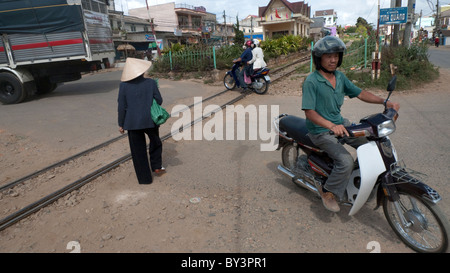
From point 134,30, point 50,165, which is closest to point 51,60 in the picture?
point 50,165

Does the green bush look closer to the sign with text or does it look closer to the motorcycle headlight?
the sign with text

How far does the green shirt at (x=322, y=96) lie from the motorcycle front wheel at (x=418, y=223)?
93cm

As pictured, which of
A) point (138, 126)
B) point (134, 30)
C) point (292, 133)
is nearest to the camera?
point (292, 133)

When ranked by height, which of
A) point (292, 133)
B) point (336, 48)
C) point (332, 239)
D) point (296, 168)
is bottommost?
point (332, 239)

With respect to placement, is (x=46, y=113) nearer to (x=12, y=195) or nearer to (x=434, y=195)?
(x=12, y=195)

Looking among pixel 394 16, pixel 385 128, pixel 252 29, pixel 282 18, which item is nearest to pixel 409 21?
pixel 394 16

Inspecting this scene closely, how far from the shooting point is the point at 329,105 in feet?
9.22

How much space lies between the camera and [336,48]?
2.65 meters

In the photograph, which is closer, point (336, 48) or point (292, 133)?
point (336, 48)

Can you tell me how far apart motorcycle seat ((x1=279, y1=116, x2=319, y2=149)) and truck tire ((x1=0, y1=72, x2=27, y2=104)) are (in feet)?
32.5

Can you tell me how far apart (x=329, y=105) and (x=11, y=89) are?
11173 millimetres

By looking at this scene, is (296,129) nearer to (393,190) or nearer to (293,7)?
(393,190)

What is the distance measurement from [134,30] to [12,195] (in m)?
47.5

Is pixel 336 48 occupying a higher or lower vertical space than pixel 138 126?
higher
